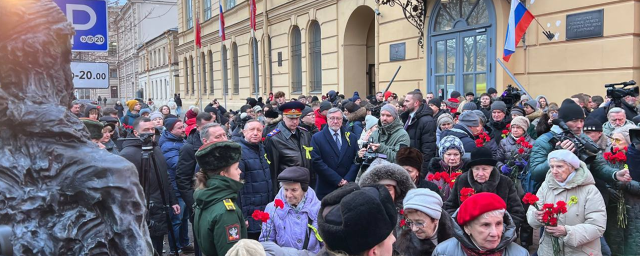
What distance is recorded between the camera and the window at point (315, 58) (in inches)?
779

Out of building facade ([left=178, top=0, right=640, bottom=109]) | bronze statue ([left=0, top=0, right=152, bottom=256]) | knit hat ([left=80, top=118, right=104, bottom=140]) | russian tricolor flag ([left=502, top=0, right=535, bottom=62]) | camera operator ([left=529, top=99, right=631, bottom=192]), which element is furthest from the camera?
russian tricolor flag ([left=502, top=0, right=535, bottom=62])

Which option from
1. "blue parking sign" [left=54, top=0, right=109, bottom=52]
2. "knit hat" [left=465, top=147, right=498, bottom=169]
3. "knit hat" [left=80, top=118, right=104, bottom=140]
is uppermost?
"blue parking sign" [left=54, top=0, right=109, bottom=52]

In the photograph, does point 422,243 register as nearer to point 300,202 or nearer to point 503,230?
point 503,230

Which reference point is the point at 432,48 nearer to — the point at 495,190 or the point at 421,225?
the point at 495,190

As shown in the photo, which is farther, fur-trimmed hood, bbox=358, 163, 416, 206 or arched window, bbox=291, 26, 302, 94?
arched window, bbox=291, 26, 302, 94

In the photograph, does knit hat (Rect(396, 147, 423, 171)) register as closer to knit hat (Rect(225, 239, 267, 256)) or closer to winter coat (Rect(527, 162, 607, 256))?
winter coat (Rect(527, 162, 607, 256))

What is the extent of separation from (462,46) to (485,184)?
8.80 meters

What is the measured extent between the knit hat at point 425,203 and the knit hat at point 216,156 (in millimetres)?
1326

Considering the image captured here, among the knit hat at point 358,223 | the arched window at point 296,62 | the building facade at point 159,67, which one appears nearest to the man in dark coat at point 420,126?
the knit hat at point 358,223

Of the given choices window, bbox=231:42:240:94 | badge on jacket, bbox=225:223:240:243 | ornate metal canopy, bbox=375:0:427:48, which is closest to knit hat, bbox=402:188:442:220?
badge on jacket, bbox=225:223:240:243

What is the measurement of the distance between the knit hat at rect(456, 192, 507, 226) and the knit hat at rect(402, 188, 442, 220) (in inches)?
10.9

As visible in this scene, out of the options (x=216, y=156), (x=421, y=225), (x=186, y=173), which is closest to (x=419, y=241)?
(x=421, y=225)

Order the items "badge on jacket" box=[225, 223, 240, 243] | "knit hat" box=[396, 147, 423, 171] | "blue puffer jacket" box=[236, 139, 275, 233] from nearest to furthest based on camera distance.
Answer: "badge on jacket" box=[225, 223, 240, 243]
"knit hat" box=[396, 147, 423, 171]
"blue puffer jacket" box=[236, 139, 275, 233]

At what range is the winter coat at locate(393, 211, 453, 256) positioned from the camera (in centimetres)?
345
